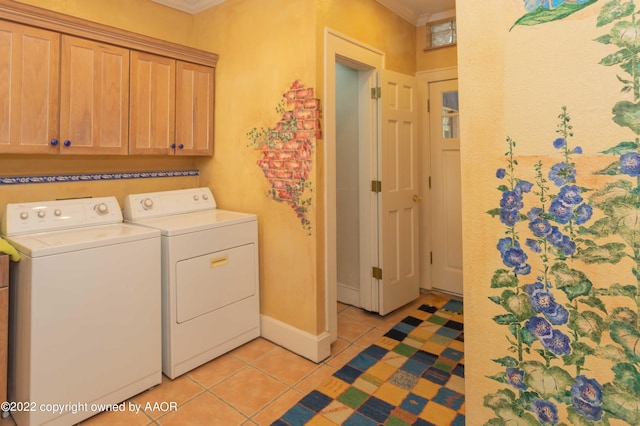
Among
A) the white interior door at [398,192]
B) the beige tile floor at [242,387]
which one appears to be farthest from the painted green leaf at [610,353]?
the white interior door at [398,192]

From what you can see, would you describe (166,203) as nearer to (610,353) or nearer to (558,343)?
(558,343)

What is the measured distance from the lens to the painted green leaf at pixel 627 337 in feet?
2.79

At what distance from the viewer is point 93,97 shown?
240 cm

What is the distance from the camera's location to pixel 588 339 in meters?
0.90

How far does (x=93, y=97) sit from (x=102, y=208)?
73 cm

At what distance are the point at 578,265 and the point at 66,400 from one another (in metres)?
2.27

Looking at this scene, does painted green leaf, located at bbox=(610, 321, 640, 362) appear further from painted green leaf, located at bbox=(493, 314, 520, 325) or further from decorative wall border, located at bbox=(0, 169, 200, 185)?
decorative wall border, located at bbox=(0, 169, 200, 185)

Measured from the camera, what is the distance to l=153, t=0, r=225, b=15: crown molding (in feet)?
9.98

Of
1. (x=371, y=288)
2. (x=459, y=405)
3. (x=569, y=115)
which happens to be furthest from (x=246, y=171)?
(x=569, y=115)

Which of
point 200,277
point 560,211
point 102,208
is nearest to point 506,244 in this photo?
point 560,211

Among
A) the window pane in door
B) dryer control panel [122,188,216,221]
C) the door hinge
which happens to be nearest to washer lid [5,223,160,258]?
dryer control panel [122,188,216,221]

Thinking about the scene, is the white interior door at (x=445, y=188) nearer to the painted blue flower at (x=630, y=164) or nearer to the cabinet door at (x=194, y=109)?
the cabinet door at (x=194, y=109)

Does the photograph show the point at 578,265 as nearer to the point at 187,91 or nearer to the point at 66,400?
the point at 66,400

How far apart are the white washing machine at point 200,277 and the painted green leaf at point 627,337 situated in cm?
210
